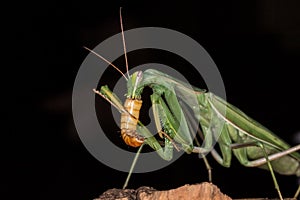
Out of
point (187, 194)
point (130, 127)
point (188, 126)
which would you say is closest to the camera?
point (187, 194)

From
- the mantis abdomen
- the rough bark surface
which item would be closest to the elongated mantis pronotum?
the mantis abdomen

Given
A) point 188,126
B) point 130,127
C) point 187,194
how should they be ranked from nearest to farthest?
1. point 187,194
2. point 130,127
3. point 188,126

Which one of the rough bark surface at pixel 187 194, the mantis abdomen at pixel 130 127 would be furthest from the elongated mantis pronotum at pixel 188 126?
the rough bark surface at pixel 187 194

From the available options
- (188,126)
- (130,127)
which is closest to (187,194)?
(130,127)

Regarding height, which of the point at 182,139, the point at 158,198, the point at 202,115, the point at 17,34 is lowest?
the point at 158,198

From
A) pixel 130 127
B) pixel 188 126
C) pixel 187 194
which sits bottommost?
pixel 187 194

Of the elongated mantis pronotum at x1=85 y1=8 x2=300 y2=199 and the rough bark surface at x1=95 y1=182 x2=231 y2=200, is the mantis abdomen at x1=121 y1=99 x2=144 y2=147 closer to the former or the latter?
the elongated mantis pronotum at x1=85 y1=8 x2=300 y2=199

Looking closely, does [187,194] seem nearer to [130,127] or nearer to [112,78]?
[130,127]

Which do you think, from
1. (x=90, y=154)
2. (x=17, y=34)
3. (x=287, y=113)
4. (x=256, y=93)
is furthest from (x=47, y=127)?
(x=287, y=113)

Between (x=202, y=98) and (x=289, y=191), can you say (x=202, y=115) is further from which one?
(x=289, y=191)
